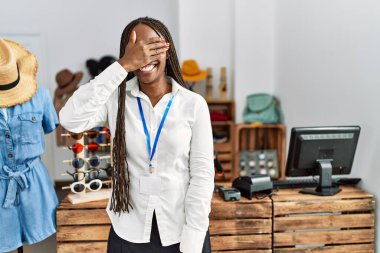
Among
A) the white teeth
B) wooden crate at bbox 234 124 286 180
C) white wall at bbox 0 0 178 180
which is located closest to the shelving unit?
wooden crate at bbox 234 124 286 180

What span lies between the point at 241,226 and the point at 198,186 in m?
0.97

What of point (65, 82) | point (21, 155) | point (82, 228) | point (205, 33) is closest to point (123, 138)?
point (21, 155)

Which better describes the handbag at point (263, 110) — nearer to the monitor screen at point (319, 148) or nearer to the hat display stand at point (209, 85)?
the hat display stand at point (209, 85)

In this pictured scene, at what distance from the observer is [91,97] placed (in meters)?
1.10

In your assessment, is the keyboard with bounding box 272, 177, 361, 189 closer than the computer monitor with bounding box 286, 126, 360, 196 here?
No

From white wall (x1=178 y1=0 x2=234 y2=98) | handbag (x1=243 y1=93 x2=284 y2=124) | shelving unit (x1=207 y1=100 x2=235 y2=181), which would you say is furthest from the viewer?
white wall (x1=178 y1=0 x2=234 y2=98)

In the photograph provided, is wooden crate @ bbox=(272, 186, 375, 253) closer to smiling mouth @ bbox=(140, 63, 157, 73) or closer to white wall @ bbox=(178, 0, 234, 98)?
smiling mouth @ bbox=(140, 63, 157, 73)

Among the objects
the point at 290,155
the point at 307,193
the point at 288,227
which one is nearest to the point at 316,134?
the point at 290,155

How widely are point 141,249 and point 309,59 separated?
103 inches

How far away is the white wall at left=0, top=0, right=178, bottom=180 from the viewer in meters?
4.96

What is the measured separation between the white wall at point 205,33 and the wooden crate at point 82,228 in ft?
9.78

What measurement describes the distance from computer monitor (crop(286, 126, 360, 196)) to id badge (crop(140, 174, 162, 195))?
1.19m

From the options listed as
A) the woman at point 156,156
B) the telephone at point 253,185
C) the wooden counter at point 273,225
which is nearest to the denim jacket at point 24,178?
the wooden counter at point 273,225

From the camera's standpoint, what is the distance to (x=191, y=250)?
116 cm
